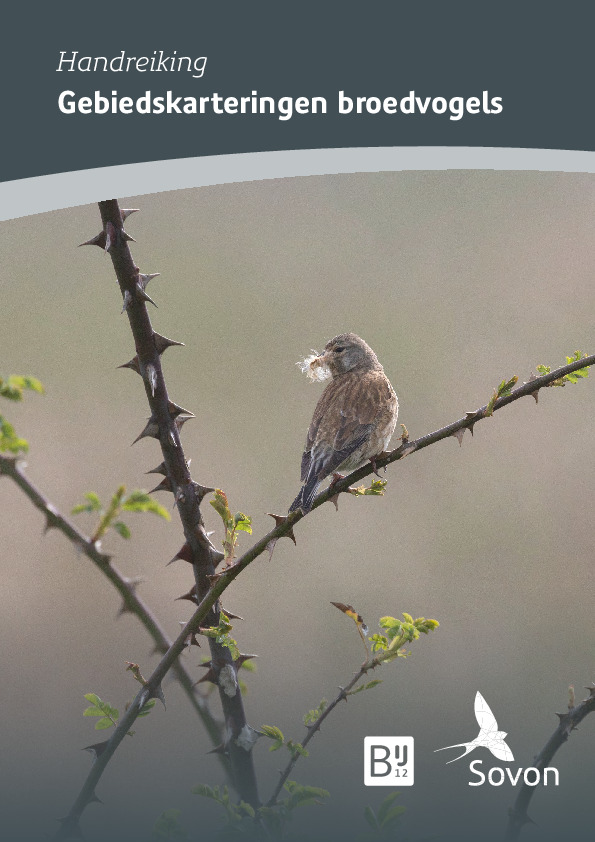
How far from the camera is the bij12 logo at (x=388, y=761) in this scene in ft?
8.37

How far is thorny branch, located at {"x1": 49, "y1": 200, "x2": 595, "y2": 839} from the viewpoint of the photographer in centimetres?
178

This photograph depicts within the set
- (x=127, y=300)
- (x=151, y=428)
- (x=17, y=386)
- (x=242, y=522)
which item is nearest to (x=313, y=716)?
(x=242, y=522)

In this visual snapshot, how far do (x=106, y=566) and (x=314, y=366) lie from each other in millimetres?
1637

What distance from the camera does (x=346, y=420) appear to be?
319cm

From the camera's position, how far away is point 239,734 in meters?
2.12

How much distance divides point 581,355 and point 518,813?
929 millimetres

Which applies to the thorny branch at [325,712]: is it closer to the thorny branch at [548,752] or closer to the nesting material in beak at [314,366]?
the thorny branch at [548,752]

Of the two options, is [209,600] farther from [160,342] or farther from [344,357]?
[344,357]

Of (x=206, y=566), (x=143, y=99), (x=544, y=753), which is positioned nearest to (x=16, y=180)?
(x=143, y=99)

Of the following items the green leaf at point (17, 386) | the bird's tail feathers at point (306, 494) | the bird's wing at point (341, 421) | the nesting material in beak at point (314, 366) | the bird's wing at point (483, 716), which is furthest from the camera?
the nesting material in beak at point (314, 366)

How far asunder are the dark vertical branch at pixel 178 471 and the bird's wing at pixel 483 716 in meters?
0.57

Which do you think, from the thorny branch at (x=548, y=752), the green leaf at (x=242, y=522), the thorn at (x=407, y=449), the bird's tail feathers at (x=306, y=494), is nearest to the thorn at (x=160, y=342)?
the green leaf at (x=242, y=522)

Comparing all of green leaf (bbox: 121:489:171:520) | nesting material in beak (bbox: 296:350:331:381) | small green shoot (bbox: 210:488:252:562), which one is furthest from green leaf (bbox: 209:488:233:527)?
nesting material in beak (bbox: 296:350:331:381)

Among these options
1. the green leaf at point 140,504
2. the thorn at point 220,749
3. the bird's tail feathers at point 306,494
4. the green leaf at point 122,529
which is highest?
the bird's tail feathers at point 306,494
